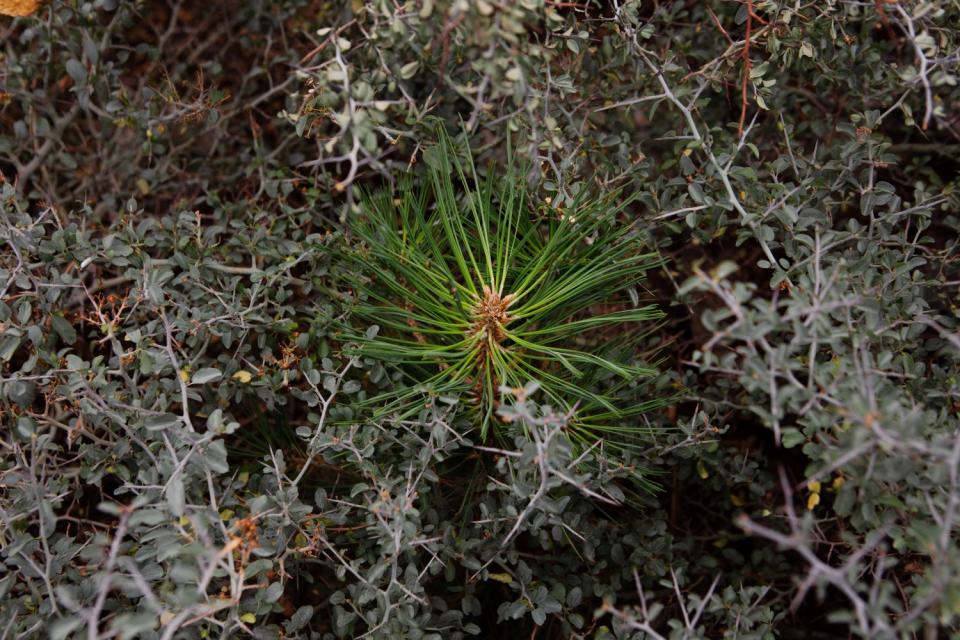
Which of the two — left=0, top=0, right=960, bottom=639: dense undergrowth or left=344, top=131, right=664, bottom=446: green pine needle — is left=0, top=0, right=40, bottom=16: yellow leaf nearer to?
left=0, top=0, right=960, bottom=639: dense undergrowth

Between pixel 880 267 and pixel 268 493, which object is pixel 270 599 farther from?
pixel 880 267

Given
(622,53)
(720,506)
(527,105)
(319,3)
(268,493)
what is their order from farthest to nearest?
1. (319,3)
2. (720,506)
3. (622,53)
4. (268,493)
5. (527,105)

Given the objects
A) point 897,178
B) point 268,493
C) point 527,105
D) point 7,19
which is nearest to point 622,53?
point 527,105

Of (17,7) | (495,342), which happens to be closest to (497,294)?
(495,342)

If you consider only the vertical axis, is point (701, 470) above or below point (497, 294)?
below

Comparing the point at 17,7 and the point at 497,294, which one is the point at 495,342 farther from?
the point at 17,7

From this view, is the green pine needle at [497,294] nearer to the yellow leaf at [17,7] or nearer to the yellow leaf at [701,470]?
the yellow leaf at [701,470]

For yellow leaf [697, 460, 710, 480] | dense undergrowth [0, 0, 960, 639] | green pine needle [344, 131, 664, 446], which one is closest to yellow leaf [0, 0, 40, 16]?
dense undergrowth [0, 0, 960, 639]

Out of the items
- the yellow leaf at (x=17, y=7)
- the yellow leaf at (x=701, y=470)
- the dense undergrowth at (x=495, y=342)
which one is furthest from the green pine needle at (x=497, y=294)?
the yellow leaf at (x=17, y=7)
